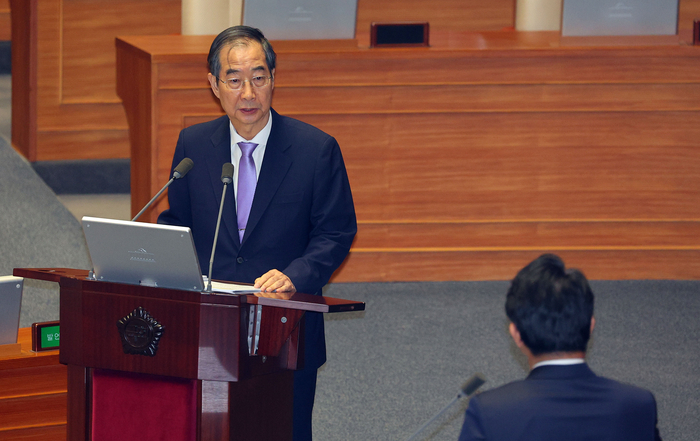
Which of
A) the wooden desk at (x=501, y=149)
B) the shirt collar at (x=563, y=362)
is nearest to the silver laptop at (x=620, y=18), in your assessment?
the wooden desk at (x=501, y=149)

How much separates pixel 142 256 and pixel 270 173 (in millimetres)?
539

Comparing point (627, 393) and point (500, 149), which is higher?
point (500, 149)

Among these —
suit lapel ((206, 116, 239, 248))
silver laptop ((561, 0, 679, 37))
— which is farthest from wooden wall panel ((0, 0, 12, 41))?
suit lapel ((206, 116, 239, 248))

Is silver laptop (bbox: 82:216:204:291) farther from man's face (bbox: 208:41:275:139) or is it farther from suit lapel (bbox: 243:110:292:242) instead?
man's face (bbox: 208:41:275:139)

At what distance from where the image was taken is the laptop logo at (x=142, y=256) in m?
1.87

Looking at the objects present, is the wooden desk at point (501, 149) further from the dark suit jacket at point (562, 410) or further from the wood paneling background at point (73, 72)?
the dark suit jacket at point (562, 410)

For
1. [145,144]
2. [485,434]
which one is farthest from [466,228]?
[485,434]

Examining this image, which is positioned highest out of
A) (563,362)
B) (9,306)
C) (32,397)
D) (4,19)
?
(4,19)

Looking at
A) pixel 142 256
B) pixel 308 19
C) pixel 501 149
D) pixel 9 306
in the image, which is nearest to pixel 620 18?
pixel 501 149

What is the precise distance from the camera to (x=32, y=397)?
2648mm

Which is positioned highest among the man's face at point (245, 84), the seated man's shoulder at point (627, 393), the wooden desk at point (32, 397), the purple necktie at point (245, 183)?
the man's face at point (245, 84)

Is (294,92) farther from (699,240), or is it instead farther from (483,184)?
(699,240)

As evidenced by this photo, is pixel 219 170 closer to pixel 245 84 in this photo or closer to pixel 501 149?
pixel 245 84

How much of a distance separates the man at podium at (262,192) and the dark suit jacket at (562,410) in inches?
32.1
